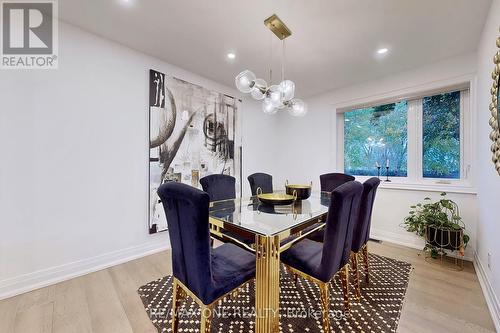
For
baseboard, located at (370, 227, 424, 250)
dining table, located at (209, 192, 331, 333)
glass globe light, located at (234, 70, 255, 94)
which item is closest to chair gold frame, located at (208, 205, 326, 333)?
dining table, located at (209, 192, 331, 333)

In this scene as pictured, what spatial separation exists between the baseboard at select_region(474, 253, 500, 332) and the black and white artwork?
3096 millimetres

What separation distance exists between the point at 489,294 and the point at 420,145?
197cm

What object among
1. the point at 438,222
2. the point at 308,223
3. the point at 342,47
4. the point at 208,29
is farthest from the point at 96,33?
the point at 438,222

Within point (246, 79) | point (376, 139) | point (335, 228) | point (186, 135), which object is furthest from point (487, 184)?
point (186, 135)

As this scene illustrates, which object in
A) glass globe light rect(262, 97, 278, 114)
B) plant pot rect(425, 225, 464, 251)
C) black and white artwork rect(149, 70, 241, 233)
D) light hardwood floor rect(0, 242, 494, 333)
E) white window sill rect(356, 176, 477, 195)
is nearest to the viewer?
light hardwood floor rect(0, 242, 494, 333)

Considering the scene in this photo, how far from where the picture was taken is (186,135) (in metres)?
3.00

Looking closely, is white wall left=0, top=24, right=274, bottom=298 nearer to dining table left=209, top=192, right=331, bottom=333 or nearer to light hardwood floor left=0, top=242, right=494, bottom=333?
light hardwood floor left=0, top=242, right=494, bottom=333

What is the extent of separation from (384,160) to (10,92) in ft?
15.2

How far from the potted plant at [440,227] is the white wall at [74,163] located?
3419mm

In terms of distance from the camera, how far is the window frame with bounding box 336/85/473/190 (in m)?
2.64

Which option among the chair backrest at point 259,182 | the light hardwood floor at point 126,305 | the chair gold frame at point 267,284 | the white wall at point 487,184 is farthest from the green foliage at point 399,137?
the chair gold frame at point 267,284

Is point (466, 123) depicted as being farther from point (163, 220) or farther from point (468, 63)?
point (163, 220)

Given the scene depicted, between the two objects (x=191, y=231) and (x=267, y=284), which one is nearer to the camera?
(x=191, y=231)

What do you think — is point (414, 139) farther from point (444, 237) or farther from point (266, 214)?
point (266, 214)
